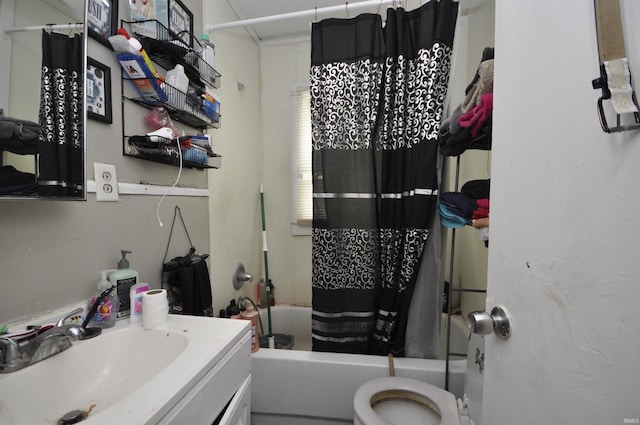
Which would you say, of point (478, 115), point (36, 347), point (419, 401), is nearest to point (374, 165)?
point (478, 115)

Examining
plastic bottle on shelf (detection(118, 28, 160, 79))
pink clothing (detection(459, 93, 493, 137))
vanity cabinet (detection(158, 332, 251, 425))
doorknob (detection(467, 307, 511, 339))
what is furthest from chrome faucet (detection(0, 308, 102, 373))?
pink clothing (detection(459, 93, 493, 137))

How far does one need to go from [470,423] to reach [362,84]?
1547 millimetres

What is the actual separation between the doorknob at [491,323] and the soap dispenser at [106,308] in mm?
1044

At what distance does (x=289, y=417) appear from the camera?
50.9 inches

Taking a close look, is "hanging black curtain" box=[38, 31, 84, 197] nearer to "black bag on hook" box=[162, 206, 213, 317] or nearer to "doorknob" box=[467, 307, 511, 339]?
"black bag on hook" box=[162, 206, 213, 317]

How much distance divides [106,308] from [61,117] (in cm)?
60

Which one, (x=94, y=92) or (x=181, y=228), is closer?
(x=94, y=92)

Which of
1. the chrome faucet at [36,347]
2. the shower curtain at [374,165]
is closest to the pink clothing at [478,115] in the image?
the shower curtain at [374,165]

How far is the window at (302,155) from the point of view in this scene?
6.95 feet

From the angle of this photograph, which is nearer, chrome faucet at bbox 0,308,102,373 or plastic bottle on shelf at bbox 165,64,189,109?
chrome faucet at bbox 0,308,102,373

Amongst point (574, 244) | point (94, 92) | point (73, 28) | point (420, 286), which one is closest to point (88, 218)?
point (94, 92)

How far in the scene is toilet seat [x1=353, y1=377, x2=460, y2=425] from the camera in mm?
922

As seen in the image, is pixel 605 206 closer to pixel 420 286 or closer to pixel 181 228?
pixel 420 286

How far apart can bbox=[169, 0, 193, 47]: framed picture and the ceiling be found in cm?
56
